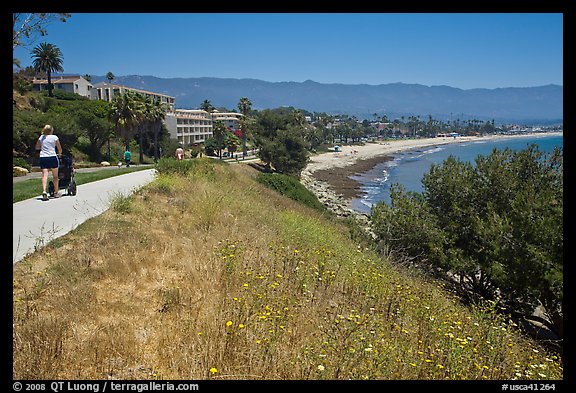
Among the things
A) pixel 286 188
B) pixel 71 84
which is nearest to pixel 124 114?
pixel 286 188

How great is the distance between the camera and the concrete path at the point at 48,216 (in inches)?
235

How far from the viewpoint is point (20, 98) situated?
4625cm

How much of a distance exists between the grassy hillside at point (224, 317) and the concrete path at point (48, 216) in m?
0.34

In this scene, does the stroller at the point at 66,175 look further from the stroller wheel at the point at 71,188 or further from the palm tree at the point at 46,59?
the palm tree at the point at 46,59

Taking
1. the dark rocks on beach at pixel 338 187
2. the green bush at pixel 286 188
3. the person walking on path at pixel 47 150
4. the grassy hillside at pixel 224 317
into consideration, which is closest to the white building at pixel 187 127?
the dark rocks on beach at pixel 338 187

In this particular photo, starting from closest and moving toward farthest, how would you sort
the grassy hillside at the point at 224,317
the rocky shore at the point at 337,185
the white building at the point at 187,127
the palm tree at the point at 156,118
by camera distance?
the grassy hillside at the point at 224,317, the rocky shore at the point at 337,185, the palm tree at the point at 156,118, the white building at the point at 187,127

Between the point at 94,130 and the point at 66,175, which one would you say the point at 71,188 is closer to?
the point at 66,175

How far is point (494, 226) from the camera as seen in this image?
545 inches

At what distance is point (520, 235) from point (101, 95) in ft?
324
